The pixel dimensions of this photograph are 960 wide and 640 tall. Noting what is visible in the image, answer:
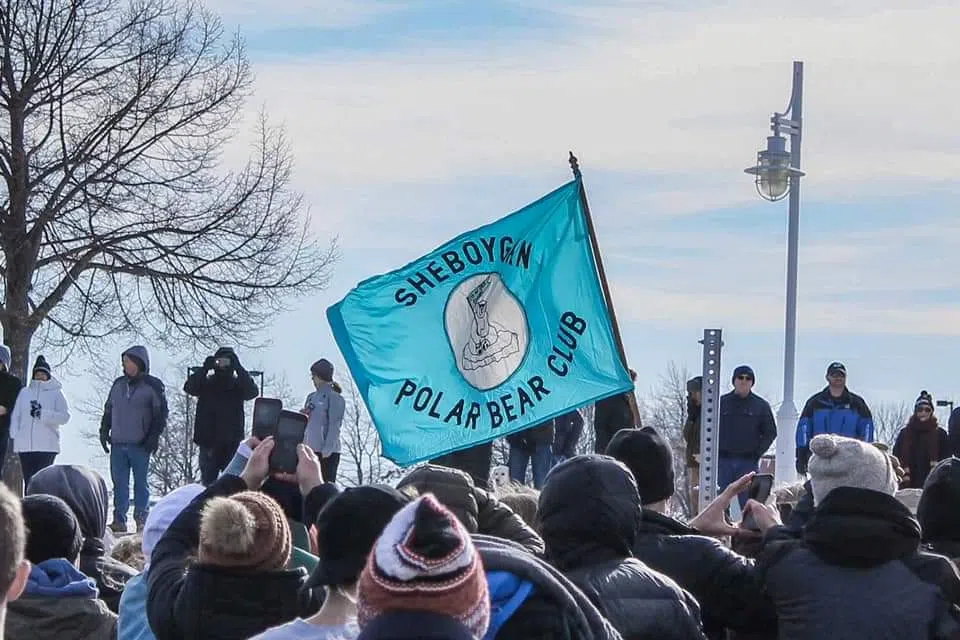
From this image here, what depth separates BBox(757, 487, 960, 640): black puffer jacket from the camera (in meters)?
5.30

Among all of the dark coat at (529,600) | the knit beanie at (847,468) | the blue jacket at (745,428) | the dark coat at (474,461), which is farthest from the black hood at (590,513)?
the blue jacket at (745,428)

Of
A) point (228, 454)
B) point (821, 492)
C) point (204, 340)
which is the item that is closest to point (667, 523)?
point (821, 492)

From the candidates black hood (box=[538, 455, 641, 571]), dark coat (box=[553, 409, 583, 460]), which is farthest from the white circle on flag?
dark coat (box=[553, 409, 583, 460])

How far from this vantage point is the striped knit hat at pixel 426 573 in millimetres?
3291

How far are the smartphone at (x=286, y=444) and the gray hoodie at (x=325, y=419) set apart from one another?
11.1 metres

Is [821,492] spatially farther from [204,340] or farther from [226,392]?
[204,340]

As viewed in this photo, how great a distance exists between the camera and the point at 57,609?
5.92 metres

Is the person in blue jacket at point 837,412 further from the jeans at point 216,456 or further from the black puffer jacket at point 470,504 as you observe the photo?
the black puffer jacket at point 470,504

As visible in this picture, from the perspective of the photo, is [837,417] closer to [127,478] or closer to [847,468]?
[127,478]

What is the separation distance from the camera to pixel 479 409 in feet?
31.2

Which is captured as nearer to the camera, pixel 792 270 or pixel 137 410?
pixel 137 410

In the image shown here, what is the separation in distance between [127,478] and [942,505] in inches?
442

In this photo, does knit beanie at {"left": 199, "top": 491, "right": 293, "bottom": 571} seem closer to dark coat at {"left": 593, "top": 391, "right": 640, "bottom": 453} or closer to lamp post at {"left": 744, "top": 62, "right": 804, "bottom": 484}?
dark coat at {"left": 593, "top": 391, "right": 640, "bottom": 453}

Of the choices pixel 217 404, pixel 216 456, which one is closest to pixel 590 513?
pixel 217 404
